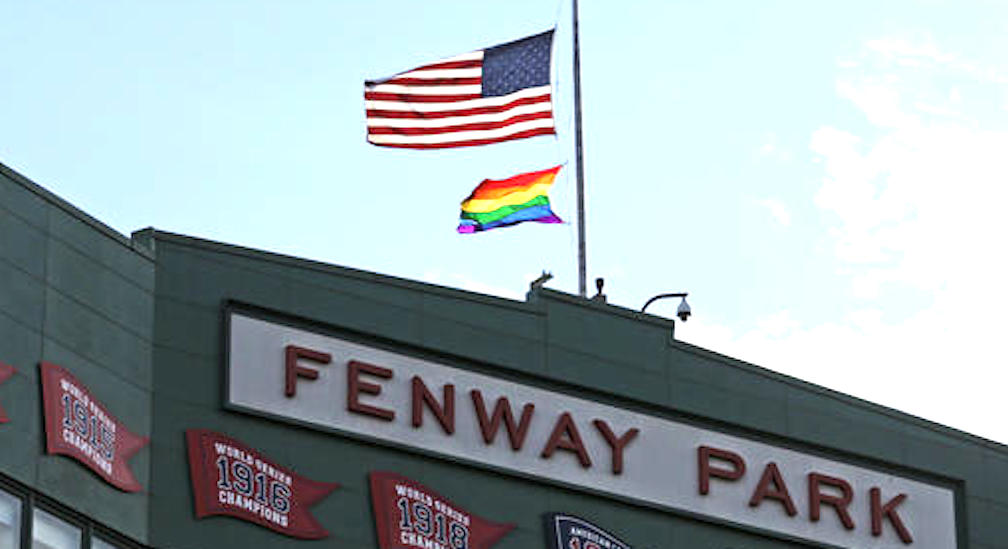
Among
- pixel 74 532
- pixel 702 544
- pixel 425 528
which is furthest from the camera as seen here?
pixel 702 544

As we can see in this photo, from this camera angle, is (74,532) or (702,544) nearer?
(74,532)

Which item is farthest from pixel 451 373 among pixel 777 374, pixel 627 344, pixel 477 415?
pixel 777 374

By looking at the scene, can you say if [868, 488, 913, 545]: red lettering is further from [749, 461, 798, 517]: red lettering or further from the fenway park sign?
[749, 461, 798, 517]: red lettering

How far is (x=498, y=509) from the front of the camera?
130ft

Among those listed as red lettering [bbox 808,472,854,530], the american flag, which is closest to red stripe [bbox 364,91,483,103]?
the american flag

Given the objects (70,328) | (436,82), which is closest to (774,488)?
(436,82)

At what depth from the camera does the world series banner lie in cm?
3988

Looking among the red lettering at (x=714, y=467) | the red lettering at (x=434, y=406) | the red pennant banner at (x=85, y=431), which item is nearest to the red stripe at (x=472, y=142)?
the red lettering at (x=434, y=406)

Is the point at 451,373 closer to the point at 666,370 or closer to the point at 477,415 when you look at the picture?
the point at 477,415

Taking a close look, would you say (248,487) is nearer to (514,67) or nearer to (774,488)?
(774,488)

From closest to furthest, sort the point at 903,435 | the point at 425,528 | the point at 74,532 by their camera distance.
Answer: the point at 74,532 → the point at 425,528 → the point at 903,435

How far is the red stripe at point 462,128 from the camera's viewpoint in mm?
43438

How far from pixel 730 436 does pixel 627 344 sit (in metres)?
2.24

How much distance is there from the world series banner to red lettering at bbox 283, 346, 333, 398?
4.24 meters
